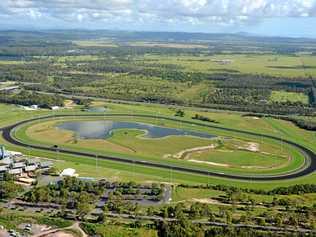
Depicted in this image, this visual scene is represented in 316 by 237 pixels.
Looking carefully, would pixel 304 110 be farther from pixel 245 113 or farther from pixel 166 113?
pixel 166 113

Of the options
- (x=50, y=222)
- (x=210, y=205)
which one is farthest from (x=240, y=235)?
(x=50, y=222)

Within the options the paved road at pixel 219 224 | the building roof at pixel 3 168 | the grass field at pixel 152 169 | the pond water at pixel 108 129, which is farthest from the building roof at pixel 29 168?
the pond water at pixel 108 129

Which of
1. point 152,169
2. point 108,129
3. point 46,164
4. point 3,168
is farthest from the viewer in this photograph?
point 108,129

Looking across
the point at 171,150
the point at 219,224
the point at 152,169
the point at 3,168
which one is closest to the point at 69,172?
the point at 3,168

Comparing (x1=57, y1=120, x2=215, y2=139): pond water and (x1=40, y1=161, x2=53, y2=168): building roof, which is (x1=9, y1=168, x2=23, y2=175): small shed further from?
(x1=57, y1=120, x2=215, y2=139): pond water

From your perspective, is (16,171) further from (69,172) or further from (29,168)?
(69,172)

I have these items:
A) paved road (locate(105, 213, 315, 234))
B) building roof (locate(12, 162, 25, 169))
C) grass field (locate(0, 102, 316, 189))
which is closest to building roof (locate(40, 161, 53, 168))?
grass field (locate(0, 102, 316, 189))
